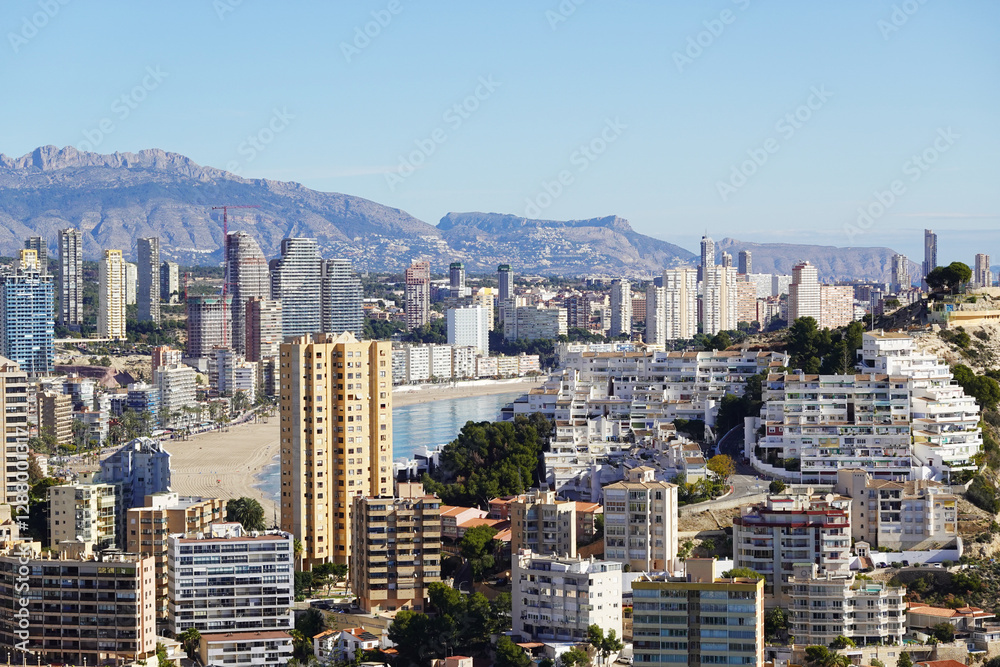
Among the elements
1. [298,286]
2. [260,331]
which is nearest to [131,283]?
[298,286]

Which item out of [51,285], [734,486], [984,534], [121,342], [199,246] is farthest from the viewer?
[199,246]

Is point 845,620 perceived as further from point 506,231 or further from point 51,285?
point 506,231

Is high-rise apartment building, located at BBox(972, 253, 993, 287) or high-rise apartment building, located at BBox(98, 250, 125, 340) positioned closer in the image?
high-rise apartment building, located at BBox(972, 253, 993, 287)

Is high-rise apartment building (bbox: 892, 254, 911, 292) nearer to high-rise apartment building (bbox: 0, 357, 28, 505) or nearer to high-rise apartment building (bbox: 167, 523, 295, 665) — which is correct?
high-rise apartment building (bbox: 0, 357, 28, 505)

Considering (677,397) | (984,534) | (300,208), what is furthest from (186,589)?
(300,208)

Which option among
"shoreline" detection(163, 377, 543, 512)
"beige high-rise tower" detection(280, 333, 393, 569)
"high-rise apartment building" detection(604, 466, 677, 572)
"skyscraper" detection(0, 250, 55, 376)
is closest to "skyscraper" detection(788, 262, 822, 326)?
"shoreline" detection(163, 377, 543, 512)

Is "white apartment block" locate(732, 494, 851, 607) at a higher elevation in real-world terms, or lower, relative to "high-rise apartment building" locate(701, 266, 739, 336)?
lower

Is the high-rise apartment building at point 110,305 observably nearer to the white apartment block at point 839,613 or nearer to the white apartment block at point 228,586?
the white apartment block at point 228,586

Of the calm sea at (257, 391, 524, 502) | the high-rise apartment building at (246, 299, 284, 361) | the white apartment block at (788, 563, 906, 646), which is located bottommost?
the white apartment block at (788, 563, 906, 646)
